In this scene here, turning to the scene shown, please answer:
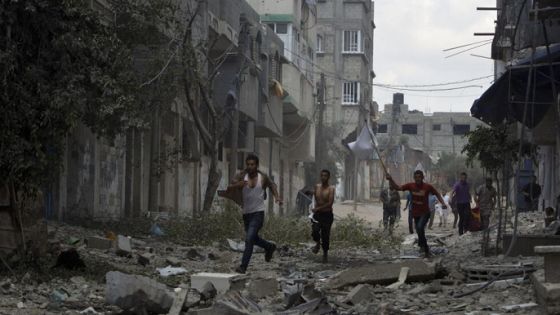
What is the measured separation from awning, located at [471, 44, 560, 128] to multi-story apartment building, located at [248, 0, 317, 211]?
30.0m

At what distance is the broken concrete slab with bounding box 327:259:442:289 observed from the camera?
Answer: 12.0 m

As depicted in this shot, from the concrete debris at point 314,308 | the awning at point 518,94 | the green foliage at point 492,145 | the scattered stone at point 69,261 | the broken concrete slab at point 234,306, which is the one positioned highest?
the awning at point 518,94

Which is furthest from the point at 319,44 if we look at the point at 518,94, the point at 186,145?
the point at 518,94

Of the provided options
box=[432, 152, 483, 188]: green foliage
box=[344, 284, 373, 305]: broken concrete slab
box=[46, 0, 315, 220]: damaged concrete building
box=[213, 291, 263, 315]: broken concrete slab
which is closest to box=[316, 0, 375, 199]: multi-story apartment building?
box=[432, 152, 483, 188]: green foliage

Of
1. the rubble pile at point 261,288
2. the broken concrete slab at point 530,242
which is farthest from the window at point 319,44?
the broken concrete slab at point 530,242

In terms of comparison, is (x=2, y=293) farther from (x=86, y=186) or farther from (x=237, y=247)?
(x=86, y=186)

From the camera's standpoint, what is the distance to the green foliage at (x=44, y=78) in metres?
11.0

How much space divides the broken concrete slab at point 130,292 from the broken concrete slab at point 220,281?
1633mm

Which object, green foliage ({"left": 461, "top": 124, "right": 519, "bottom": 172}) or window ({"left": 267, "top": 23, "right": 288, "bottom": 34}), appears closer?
green foliage ({"left": 461, "top": 124, "right": 519, "bottom": 172})

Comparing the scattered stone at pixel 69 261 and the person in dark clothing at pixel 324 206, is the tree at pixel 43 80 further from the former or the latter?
the person in dark clothing at pixel 324 206

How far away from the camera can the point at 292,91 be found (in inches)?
1977

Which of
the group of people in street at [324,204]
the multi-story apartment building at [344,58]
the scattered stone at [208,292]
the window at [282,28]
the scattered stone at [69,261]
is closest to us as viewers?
the scattered stone at [208,292]

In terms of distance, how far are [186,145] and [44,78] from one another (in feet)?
69.4

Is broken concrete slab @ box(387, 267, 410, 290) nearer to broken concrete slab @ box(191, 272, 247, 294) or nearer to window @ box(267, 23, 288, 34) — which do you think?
broken concrete slab @ box(191, 272, 247, 294)
